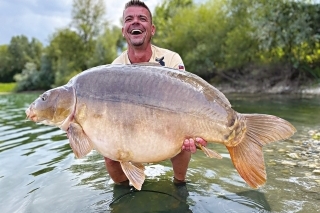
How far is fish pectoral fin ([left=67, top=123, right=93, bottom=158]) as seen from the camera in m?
2.53

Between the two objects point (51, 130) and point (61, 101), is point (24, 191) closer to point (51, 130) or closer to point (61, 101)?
point (61, 101)

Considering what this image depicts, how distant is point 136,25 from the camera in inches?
139

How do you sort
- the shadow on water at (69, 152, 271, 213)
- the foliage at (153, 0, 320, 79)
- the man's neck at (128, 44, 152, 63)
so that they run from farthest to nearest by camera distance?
the foliage at (153, 0, 320, 79) < the man's neck at (128, 44, 152, 63) < the shadow on water at (69, 152, 271, 213)

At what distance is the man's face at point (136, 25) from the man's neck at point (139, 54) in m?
0.10

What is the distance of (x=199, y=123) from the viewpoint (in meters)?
2.50

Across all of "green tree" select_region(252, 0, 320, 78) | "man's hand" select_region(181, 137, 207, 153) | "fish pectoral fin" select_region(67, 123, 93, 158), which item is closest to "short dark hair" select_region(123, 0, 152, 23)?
"fish pectoral fin" select_region(67, 123, 93, 158)

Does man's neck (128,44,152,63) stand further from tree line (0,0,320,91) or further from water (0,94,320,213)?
tree line (0,0,320,91)

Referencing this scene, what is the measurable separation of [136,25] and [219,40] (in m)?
22.7

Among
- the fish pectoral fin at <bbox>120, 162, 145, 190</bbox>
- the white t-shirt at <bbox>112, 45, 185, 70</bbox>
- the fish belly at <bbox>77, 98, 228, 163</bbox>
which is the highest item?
the white t-shirt at <bbox>112, 45, 185, 70</bbox>

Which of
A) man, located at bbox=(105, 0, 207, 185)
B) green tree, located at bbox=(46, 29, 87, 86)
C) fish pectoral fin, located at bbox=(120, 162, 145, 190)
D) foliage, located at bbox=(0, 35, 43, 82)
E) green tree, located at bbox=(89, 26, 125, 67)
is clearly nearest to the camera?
fish pectoral fin, located at bbox=(120, 162, 145, 190)

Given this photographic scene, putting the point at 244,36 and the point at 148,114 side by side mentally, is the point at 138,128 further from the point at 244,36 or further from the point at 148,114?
the point at 244,36

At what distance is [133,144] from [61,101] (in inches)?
26.2

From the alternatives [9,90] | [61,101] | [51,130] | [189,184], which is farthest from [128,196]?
[9,90]

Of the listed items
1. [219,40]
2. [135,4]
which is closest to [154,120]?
[135,4]
